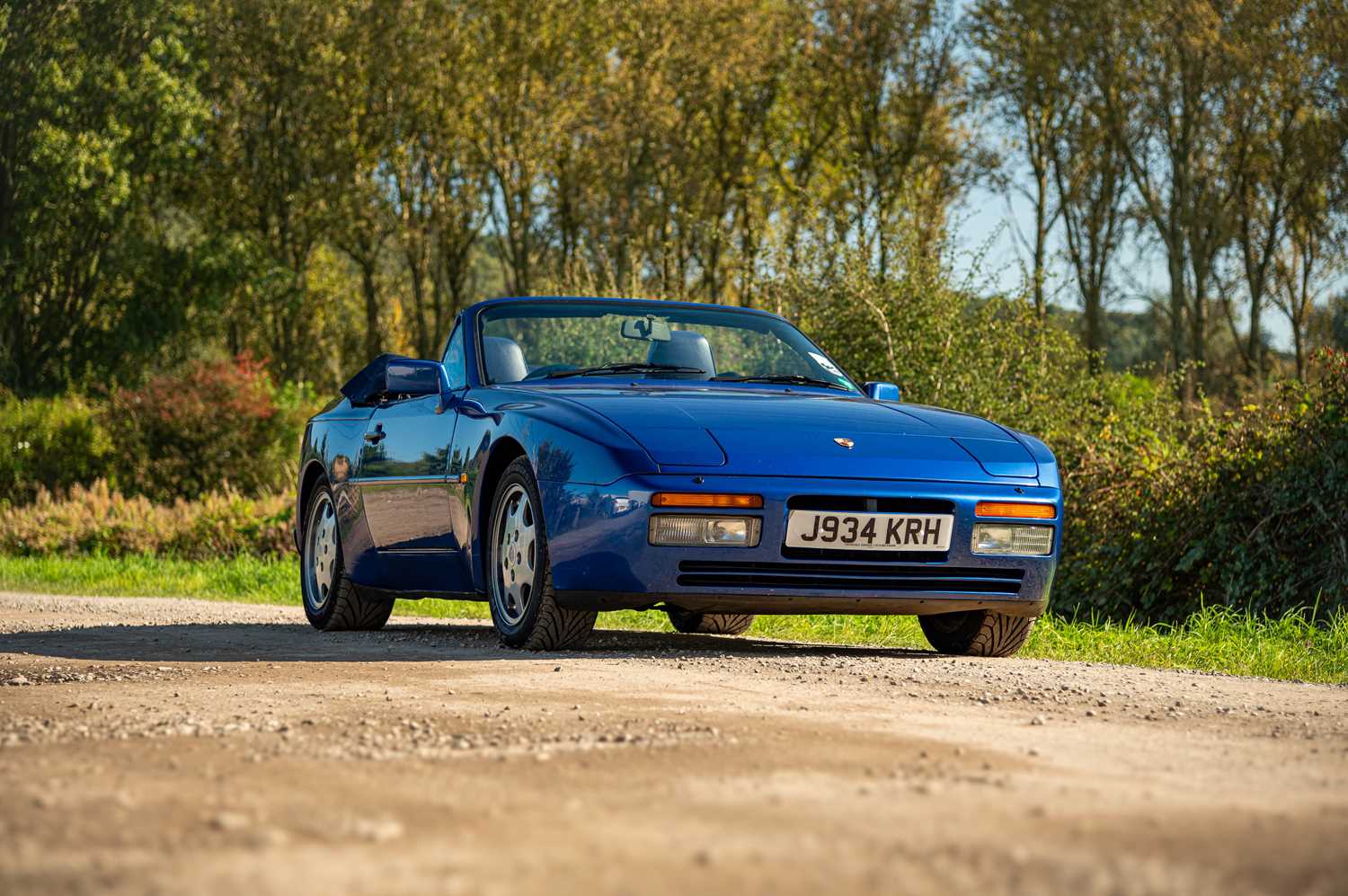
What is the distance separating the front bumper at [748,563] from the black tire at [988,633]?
0.64 metres

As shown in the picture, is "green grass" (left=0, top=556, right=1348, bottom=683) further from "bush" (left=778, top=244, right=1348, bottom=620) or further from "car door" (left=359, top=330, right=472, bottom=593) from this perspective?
"car door" (left=359, top=330, right=472, bottom=593)

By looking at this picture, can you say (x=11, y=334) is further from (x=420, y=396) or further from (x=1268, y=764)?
(x=1268, y=764)

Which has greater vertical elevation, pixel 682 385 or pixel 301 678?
pixel 682 385

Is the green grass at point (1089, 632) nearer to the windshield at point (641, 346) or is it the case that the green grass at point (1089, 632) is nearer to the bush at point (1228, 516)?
the bush at point (1228, 516)

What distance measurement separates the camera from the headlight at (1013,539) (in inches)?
285

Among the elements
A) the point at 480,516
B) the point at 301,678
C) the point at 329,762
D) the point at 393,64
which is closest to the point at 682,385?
the point at 480,516

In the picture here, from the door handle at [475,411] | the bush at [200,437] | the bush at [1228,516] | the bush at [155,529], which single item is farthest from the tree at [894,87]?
the door handle at [475,411]

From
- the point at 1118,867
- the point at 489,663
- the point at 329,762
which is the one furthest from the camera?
the point at 489,663

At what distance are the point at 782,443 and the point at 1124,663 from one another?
6.49 ft

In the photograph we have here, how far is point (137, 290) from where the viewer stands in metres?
40.3

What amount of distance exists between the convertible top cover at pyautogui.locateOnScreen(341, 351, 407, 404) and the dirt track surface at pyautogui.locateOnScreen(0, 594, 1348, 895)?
7.75 feet

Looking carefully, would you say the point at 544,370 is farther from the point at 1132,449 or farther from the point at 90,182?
the point at 90,182

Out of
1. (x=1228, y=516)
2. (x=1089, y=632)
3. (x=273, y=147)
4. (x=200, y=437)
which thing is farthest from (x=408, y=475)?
(x=273, y=147)

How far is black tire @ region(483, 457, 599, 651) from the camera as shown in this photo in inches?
284
